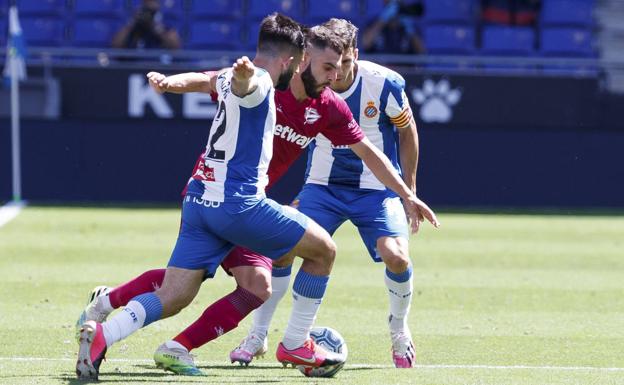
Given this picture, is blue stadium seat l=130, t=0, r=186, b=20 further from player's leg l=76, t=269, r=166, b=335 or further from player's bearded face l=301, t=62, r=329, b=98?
player's bearded face l=301, t=62, r=329, b=98

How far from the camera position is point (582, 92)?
60.0 ft

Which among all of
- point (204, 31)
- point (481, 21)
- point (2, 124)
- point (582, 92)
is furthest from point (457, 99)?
point (2, 124)

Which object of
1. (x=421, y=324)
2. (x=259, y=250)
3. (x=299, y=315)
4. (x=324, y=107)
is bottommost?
(x=421, y=324)

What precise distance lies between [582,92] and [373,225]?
11281mm

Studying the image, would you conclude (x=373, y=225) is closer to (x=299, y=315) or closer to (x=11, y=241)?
(x=299, y=315)

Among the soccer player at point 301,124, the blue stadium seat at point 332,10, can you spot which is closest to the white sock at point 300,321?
the soccer player at point 301,124

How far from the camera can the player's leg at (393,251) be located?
7.37 m

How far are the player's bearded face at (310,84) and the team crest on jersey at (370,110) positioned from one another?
1.12 meters

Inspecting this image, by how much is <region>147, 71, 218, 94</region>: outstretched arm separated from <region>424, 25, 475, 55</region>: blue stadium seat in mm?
14523

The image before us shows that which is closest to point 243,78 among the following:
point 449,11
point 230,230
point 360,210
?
point 230,230

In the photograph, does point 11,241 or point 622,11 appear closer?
point 11,241

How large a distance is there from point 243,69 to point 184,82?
62 cm

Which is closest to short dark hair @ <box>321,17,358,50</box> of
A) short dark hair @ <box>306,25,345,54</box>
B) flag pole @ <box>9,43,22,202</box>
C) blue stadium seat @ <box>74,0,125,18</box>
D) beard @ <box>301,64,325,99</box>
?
short dark hair @ <box>306,25,345,54</box>

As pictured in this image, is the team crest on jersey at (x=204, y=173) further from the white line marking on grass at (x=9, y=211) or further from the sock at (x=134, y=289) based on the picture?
the white line marking on grass at (x=9, y=211)
